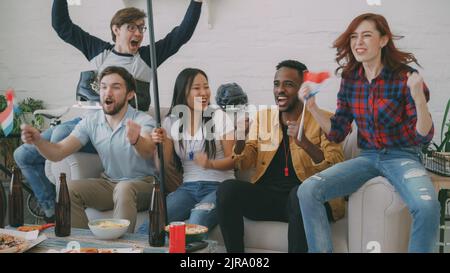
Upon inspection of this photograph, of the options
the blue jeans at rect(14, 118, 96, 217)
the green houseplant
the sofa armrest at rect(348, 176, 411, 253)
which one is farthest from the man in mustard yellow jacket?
the blue jeans at rect(14, 118, 96, 217)

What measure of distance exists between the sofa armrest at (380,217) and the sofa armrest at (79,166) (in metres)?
1.49

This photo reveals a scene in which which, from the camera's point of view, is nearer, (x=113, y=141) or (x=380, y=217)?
(x=380, y=217)

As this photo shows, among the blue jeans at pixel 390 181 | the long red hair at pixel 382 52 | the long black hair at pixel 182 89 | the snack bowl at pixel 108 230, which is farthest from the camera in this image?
the long black hair at pixel 182 89

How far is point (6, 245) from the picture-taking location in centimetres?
213

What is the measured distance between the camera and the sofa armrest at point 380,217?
2393mm

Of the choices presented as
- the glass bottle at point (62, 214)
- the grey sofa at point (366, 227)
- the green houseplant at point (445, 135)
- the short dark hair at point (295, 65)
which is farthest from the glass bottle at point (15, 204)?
the green houseplant at point (445, 135)

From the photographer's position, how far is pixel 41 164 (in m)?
3.16

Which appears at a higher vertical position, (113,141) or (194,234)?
(113,141)

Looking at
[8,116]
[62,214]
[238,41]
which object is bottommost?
[62,214]

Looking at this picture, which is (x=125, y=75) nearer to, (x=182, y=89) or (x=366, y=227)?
(x=182, y=89)

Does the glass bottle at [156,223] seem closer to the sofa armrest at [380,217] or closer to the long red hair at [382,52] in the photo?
the sofa armrest at [380,217]

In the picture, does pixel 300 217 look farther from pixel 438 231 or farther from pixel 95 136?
pixel 95 136

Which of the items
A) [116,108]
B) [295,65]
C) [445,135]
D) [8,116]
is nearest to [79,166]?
[116,108]

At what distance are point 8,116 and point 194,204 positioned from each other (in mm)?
1263
